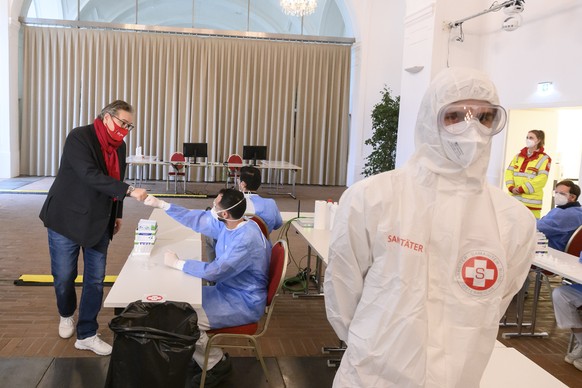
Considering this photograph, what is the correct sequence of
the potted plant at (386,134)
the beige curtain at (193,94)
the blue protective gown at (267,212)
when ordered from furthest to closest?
the beige curtain at (193,94) → the potted plant at (386,134) → the blue protective gown at (267,212)

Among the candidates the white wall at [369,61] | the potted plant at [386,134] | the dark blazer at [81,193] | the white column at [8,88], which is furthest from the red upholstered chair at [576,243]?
the white column at [8,88]

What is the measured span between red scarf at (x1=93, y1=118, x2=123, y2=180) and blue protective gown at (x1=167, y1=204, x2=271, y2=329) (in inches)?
33.7

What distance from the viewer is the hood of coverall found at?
143 cm

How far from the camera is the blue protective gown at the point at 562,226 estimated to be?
4.44 meters

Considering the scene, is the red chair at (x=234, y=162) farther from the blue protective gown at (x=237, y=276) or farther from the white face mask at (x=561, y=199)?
the blue protective gown at (x=237, y=276)

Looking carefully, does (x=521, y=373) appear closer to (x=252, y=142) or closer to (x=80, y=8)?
(x=252, y=142)

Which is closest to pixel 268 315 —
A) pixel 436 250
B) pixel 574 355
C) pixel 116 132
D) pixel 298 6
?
pixel 116 132

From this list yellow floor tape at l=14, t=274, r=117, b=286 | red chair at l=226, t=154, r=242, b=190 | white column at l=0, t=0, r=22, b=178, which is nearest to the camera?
yellow floor tape at l=14, t=274, r=117, b=286

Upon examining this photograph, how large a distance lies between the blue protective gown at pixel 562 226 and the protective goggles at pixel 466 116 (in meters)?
3.40

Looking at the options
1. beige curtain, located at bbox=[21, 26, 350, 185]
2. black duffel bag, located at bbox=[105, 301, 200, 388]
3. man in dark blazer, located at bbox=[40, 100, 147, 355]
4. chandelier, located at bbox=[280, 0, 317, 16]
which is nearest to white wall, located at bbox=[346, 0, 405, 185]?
beige curtain, located at bbox=[21, 26, 350, 185]

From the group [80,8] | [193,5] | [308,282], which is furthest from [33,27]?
[308,282]

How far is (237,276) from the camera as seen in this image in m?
2.96

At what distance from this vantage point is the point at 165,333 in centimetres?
232

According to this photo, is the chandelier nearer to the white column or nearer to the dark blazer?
the white column
